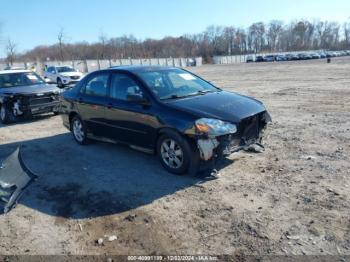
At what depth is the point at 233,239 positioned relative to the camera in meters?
3.79

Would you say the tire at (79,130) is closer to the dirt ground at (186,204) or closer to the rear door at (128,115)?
the dirt ground at (186,204)

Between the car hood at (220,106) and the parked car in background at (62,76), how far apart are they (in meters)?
24.2

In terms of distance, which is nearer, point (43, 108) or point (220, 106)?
point (220, 106)

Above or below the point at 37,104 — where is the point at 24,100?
above

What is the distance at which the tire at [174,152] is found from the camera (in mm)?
5391

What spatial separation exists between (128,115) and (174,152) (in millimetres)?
1202

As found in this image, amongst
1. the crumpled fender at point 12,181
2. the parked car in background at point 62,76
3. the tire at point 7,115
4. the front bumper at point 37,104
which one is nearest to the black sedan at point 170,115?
the crumpled fender at point 12,181

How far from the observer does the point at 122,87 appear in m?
6.56

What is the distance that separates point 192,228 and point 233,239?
0.50 m

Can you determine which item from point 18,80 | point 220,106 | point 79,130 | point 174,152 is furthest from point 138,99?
point 18,80

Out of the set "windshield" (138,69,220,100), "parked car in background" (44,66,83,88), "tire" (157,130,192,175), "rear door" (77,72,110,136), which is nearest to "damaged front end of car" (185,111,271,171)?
"tire" (157,130,192,175)

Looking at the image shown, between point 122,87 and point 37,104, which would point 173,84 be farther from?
point 37,104

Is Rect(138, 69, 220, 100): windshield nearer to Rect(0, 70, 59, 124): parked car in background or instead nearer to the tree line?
Rect(0, 70, 59, 124): parked car in background

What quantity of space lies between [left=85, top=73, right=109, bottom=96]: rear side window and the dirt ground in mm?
1186
